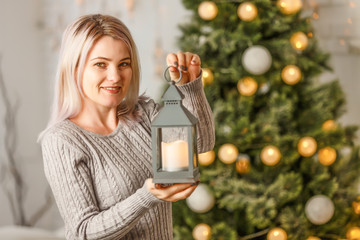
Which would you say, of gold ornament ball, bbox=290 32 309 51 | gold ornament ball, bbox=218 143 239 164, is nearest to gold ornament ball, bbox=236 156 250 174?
gold ornament ball, bbox=218 143 239 164

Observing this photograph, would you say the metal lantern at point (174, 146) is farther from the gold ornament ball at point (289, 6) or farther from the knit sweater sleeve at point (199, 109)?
the gold ornament ball at point (289, 6)

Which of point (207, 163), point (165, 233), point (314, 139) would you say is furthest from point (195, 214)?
point (165, 233)

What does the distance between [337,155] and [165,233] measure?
1.41m

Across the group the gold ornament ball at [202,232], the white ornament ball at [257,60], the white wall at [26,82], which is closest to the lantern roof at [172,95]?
the white ornament ball at [257,60]

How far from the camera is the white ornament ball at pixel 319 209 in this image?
2.24 m

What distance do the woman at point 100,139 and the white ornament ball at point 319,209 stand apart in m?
1.22

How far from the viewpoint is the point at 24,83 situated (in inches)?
132

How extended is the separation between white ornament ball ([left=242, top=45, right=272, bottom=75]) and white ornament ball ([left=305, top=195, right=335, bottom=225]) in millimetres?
706

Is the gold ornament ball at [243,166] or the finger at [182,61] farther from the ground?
the finger at [182,61]

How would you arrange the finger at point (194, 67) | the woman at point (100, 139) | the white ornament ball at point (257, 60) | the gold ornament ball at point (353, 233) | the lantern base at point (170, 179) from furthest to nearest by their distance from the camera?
the gold ornament ball at point (353, 233)
the white ornament ball at point (257, 60)
the finger at point (194, 67)
the woman at point (100, 139)
the lantern base at point (170, 179)

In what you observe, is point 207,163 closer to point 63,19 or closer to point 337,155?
point 337,155

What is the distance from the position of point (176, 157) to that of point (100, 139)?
0.29 meters

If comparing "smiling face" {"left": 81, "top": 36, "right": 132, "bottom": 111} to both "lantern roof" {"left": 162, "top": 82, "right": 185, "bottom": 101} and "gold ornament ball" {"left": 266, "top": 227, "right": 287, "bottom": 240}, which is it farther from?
"gold ornament ball" {"left": 266, "top": 227, "right": 287, "bottom": 240}

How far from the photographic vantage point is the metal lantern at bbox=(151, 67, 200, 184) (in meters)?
1.00
